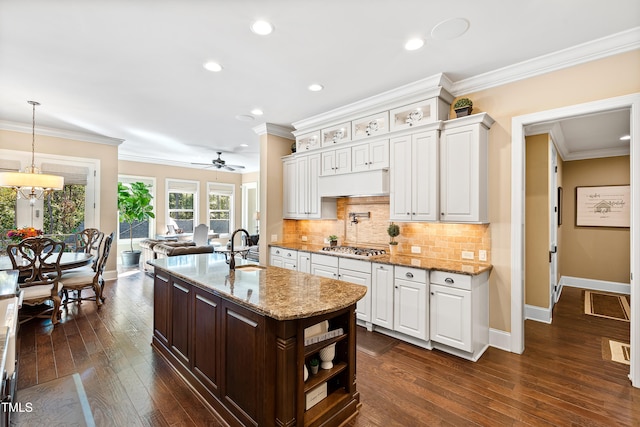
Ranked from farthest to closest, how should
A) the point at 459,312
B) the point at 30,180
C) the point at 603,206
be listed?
the point at 603,206, the point at 30,180, the point at 459,312

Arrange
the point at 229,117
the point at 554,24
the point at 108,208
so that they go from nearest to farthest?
1. the point at 554,24
2. the point at 229,117
3. the point at 108,208

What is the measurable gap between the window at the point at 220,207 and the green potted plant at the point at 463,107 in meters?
8.54

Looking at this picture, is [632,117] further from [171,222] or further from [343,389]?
[171,222]

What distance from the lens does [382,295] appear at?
3.40m

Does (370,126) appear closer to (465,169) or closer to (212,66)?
(465,169)

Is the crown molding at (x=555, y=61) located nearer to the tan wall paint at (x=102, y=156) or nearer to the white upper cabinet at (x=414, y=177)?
the white upper cabinet at (x=414, y=177)

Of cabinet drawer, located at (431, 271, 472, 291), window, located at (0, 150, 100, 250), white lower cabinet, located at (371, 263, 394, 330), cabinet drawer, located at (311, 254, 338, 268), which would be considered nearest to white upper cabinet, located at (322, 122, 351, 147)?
cabinet drawer, located at (311, 254, 338, 268)

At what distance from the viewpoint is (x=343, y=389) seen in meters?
2.08

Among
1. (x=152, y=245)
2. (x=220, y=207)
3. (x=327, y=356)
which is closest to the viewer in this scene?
(x=327, y=356)

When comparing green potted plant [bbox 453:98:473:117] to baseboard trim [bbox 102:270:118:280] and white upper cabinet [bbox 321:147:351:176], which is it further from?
baseboard trim [bbox 102:270:118:280]

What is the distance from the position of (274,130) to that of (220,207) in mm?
5989

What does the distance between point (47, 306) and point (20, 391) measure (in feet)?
8.57

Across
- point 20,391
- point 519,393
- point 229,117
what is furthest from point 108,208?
point 519,393

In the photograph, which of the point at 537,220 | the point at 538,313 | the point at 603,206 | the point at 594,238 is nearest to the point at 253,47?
the point at 537,220
